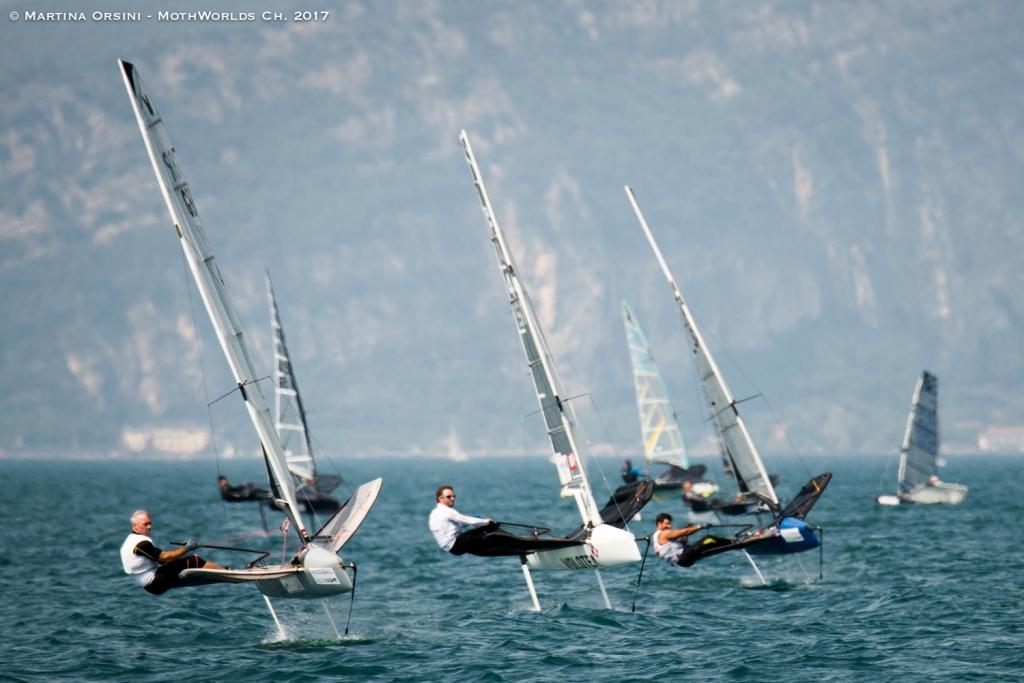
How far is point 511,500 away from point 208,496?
80.7 feet

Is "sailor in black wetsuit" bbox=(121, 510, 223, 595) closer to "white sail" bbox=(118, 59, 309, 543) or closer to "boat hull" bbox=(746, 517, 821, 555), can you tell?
"white sail" bbox=(118, 59, 309, 543)

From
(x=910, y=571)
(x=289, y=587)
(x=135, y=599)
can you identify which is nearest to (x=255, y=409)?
(x=289, y=587)

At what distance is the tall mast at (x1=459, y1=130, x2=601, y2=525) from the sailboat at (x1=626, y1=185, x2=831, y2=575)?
3.38m

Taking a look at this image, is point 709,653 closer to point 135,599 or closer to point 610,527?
point 610,527

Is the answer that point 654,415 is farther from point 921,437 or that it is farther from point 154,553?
point 154,553

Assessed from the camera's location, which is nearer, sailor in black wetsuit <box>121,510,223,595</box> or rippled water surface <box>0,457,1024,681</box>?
rippled water surface <box>0,457,1024,681</box>

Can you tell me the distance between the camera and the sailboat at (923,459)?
2441 inches

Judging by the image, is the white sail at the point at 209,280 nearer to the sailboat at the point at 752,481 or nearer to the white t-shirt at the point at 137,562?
the white t-shirt at the point at 137,562

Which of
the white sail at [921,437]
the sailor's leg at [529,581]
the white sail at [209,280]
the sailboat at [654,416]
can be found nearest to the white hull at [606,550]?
the sailor's leg at [529,581]

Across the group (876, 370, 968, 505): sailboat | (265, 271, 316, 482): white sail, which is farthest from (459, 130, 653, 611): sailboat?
(876, 370, 968, 505): sailboat

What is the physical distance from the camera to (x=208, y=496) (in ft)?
301

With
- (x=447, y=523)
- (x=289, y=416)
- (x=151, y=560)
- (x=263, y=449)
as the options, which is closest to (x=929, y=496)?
(x=289, y=416)

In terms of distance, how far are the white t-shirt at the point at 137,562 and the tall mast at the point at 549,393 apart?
894cm

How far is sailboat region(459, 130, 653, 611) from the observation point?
25.6m
